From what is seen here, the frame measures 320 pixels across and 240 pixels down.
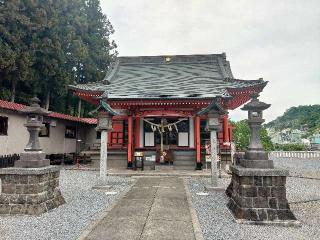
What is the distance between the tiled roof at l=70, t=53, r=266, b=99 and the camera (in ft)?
50.0

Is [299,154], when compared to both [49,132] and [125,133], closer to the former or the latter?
[125,133]

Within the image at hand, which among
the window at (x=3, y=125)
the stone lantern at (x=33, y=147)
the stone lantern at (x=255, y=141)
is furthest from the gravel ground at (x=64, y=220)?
the window at (x=3, y=125)

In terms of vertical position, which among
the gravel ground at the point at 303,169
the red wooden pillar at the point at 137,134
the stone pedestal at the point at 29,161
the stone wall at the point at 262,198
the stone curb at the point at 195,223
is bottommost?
the stone curb at the point at 195,223

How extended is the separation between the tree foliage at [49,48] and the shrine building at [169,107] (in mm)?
5754

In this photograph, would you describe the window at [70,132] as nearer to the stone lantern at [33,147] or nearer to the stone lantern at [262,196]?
the stone lantern at [33,147]

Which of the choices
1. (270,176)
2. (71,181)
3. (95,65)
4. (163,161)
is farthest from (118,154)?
(95,65)

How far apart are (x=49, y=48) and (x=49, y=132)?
6996mm

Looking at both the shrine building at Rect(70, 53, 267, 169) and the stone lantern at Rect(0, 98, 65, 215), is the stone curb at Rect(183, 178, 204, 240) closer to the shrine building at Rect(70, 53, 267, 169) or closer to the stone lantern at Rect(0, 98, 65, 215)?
the stone lantern at Rect(0, 98, 65, 215)

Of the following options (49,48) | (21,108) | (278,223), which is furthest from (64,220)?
(49,48)

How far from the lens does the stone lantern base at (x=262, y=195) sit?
6051 millimetres

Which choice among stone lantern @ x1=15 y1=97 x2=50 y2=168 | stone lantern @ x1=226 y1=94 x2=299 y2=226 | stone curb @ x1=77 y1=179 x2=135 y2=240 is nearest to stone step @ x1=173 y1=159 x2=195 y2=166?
stone curb @ x1=77 y1=179 x2=135 y2=240

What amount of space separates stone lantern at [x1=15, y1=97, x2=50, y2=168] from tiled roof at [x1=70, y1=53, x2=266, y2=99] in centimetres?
723

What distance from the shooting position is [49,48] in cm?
2080

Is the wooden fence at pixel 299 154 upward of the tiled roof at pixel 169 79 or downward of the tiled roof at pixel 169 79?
downward
